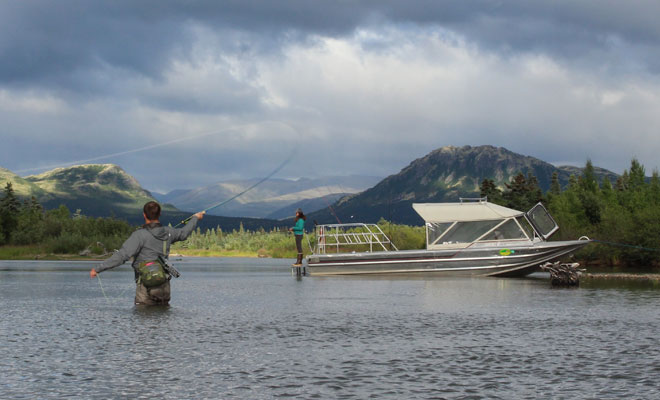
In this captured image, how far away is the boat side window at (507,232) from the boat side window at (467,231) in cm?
55

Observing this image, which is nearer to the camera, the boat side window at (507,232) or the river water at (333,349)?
the river water at (333,349)

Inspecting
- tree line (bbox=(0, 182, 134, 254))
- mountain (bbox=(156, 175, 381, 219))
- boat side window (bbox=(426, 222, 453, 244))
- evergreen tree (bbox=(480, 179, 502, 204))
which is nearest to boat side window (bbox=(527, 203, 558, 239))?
boat side window (bbox=(426, 222, 453, 244))

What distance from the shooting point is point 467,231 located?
4800cm

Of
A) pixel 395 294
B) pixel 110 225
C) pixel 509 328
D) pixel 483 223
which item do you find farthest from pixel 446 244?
pixel 110 225

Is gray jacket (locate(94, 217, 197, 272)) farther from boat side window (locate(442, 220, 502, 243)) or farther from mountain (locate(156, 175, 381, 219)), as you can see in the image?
boat side window (locate(442, 220, 502, 243))

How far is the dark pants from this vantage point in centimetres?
2250

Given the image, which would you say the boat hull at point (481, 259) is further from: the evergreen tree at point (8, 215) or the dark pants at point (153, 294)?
the evergreen tree at point (8, 215)

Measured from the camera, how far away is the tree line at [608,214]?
256 ft

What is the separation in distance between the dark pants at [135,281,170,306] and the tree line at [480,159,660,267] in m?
41.9

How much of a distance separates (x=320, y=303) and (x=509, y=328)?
984cm

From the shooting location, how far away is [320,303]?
28.3 metres

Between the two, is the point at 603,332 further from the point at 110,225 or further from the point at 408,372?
the point at 110,225

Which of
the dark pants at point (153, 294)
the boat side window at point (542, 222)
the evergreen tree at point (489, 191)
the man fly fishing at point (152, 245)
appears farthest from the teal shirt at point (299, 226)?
the evergreen tree at point (489, 191)

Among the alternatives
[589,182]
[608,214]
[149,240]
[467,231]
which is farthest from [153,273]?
[589,182]
